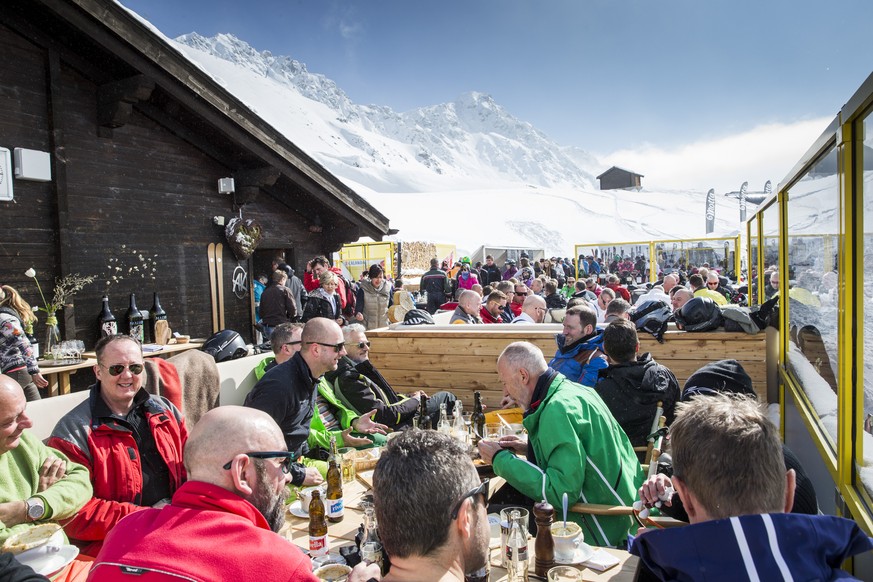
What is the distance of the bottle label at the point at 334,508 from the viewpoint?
2.72 metres

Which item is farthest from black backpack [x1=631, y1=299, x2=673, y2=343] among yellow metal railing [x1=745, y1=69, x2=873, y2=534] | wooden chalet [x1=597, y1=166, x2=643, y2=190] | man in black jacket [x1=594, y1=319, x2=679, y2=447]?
wooden chalet [x1=597, y1=166, x2=643, y2=190]

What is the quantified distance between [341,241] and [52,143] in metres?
5.08

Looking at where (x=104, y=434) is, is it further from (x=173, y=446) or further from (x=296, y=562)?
(x=296, y=562)

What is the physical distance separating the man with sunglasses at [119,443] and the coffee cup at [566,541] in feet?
7.01

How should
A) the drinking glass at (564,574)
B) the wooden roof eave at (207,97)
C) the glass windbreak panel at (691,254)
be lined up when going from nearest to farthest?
the drinking glass at (564,574) < the wooden roof eave at (207,97) < the glass windbreak panel at (691,254)

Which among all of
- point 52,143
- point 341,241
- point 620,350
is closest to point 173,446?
point 620,350

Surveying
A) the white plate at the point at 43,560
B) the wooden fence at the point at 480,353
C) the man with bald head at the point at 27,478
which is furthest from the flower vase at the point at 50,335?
the white plate at the point at 43,560

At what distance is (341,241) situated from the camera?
36.5 ft

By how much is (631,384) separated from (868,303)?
6.56 feet

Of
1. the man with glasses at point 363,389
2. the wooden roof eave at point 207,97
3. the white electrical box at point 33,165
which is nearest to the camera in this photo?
the man with glasses at point 363,389

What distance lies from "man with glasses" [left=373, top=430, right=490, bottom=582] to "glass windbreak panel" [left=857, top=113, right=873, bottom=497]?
4.94ft

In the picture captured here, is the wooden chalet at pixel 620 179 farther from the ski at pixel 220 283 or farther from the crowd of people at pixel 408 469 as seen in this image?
the crowd of people at pixel 408 469

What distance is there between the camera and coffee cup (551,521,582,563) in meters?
2.21

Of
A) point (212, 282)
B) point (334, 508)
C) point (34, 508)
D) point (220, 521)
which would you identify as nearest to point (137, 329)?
point (212, 282)
